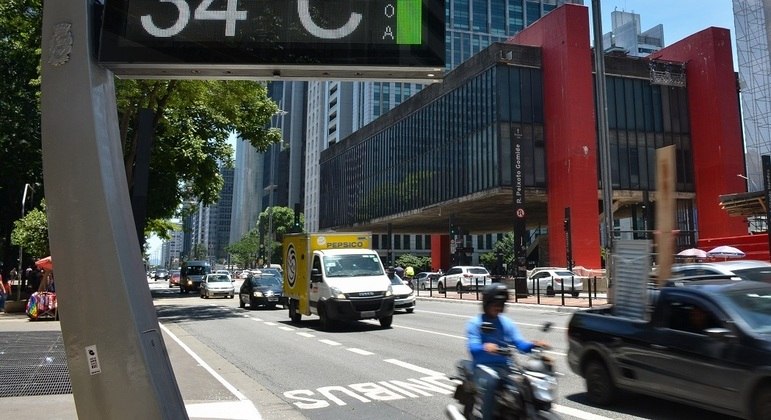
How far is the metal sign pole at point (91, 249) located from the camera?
12.4 ft

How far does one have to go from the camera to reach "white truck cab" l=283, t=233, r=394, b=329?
50.8ft

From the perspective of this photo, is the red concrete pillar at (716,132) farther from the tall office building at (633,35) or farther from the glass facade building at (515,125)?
the tall office building at (633,35)

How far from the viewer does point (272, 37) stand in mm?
4148

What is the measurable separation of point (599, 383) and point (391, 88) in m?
105

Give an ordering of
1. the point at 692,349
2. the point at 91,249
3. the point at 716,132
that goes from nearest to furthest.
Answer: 1. the point at 91,249
2. the point at 692,349
3. the point at 716,132

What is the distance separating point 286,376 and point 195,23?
6952mm

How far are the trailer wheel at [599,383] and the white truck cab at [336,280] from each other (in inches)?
345

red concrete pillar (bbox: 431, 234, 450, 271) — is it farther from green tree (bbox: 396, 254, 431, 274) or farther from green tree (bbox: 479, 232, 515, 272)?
green tree (bbox: 479, 232, 515, 272)

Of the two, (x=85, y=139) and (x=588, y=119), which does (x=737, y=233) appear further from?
(x=85, y=139)

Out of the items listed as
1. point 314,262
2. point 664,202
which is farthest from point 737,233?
point 664,202

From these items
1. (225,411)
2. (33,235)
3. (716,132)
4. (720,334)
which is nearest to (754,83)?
(716,132)

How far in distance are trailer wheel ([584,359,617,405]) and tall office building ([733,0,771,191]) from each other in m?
46.8

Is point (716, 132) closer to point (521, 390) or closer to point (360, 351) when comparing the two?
point (360, 351)

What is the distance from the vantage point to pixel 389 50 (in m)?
4.21
